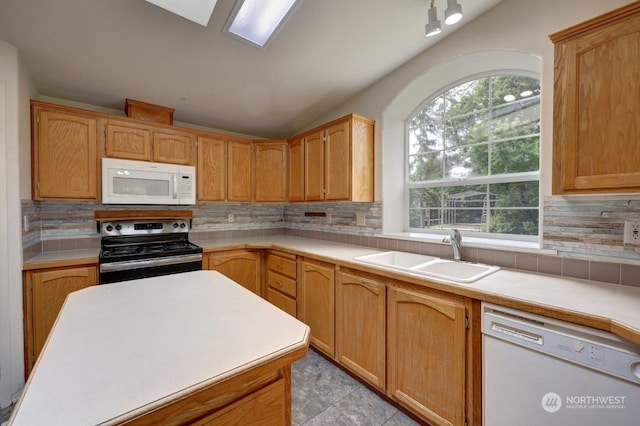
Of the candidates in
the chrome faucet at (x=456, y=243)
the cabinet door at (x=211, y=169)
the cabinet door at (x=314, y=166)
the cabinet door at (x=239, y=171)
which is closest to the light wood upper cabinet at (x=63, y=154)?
the cabinet door at (x=211, y=169)

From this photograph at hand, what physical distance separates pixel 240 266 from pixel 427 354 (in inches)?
78.8

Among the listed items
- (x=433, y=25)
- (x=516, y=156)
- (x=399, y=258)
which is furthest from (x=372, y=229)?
(x=433, y=25)

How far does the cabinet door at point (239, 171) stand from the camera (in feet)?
10.1

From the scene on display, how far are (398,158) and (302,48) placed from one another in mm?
1283

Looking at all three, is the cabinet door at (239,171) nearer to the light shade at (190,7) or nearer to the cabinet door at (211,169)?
the cabinet door at (211,169)

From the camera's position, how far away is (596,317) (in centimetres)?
98

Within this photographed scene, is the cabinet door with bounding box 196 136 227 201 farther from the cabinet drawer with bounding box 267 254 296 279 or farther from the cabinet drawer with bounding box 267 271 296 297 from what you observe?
the cabinet drawer with bounding box 267 271 296 297

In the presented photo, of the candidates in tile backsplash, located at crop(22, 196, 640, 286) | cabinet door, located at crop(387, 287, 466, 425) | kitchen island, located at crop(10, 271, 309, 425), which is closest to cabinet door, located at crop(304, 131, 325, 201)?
tile backsplash, located at crop(22, 196, 640, 286)

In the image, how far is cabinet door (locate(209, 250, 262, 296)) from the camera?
2740 mm

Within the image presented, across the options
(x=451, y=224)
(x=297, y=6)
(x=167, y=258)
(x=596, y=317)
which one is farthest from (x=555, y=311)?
(x=167, y=258)

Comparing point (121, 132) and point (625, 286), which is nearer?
point (625, 286)

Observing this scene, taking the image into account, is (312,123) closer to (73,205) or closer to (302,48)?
(302,48)

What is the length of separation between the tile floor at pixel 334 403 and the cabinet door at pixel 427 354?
14cm

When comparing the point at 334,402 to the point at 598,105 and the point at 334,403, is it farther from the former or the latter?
the point at 598,105
